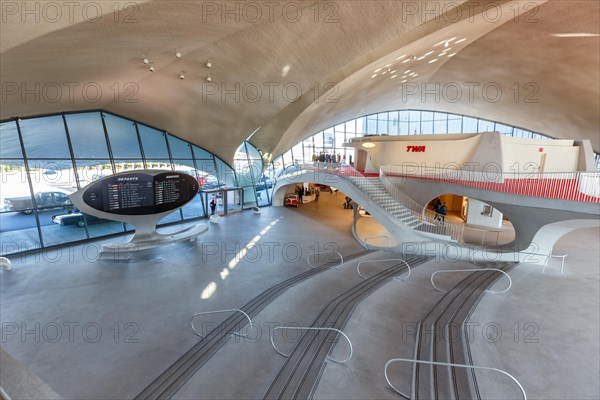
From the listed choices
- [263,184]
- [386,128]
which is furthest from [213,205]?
[386,128]

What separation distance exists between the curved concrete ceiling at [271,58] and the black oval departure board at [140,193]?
3.93 m

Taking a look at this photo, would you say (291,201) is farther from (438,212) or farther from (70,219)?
(70,219)

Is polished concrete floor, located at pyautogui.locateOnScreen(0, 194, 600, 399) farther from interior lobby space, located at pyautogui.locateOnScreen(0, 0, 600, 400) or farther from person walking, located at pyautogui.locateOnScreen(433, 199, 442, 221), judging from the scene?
person walking, located at pyautogui.locateOnScreen(433, 199, 442, 221)

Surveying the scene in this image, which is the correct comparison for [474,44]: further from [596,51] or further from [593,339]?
[593,339]

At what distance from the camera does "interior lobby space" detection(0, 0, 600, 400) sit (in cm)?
529

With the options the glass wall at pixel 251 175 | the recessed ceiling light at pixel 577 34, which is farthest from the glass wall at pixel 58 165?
the recessed ceiling light at pixel 577 34

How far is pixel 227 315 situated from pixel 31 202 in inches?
465

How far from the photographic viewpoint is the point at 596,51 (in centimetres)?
1559

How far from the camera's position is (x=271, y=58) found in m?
11.1

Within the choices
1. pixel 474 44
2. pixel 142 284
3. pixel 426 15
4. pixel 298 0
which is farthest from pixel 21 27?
pixel 474 44

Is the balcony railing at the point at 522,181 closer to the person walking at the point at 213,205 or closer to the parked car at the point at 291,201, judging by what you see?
the parked car at the point at 291,201

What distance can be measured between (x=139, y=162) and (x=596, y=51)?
27.1 meters

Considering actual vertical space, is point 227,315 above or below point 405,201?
below

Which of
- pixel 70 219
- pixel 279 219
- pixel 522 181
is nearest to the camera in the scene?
pixel 522 181
